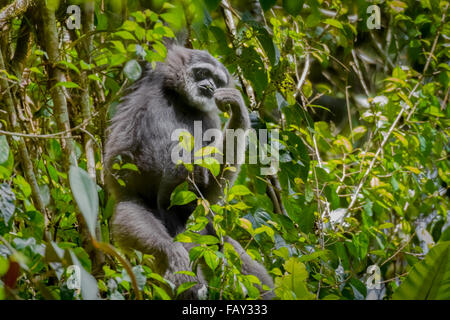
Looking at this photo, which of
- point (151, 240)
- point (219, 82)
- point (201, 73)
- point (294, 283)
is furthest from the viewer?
point (219, 82)

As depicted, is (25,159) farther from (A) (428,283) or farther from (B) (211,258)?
(A) (428,283)

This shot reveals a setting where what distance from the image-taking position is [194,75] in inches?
161

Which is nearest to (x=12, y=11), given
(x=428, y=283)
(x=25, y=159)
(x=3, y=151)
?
(x=25, y=159)

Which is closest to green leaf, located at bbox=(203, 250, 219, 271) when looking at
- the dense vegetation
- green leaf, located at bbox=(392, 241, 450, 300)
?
the dense vegetation

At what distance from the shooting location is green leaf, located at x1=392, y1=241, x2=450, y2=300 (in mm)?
2246

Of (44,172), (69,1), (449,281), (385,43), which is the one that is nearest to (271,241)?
(449,281)

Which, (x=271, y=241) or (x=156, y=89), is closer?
(x=271, y=241)

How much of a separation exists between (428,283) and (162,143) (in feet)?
7.60

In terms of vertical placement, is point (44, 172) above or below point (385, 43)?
below

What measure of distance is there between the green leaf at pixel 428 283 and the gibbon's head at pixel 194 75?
Result: 7.62 feet

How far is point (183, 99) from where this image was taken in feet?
13.7

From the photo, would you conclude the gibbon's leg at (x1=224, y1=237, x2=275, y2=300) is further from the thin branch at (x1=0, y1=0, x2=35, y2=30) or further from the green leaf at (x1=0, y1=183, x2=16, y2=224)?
the thin branch at (x1=0, y1=0, x2=35, y2=30)
